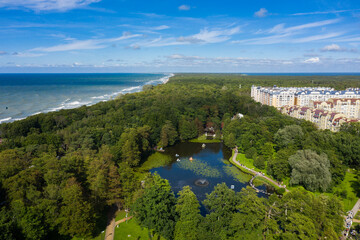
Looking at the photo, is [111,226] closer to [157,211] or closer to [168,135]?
[157,211]

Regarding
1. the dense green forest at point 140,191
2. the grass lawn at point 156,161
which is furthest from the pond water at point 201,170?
the dense green forest at point 140,191

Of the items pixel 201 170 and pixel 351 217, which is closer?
pixel 351 217

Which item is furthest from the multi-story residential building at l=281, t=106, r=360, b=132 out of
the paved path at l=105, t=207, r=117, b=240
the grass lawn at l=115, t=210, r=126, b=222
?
the paved path at l=105, t=207, r=117, b=240

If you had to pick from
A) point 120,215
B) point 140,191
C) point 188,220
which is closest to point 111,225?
point 120,215

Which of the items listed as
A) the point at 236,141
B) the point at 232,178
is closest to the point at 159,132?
the point at 236,141

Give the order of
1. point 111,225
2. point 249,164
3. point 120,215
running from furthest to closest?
point 249,164
point 120,215
point 111,225

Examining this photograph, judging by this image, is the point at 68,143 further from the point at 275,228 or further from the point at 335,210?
the point at 335,210

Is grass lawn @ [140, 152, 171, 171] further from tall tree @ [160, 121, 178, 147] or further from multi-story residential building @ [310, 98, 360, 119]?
multi-story residential building @ [310, 98, 360, 119]
